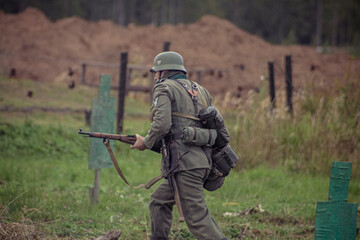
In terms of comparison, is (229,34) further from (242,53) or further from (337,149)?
(337,149)

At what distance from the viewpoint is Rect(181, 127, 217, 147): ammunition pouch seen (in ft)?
14.5

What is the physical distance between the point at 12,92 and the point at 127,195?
8488 millimetres

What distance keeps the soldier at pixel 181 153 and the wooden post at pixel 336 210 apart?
89 cm

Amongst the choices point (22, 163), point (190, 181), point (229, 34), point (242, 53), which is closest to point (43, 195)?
point (22, 163)

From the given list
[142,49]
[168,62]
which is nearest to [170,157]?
[168,62]

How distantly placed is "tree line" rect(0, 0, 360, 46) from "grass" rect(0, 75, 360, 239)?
47034 millimetres

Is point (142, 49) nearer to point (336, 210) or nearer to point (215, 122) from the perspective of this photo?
point (215, 122)

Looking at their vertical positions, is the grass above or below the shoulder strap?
below

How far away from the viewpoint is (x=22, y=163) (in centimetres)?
899

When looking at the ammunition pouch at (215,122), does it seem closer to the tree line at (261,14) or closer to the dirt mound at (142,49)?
the dirt mound at (142,49)

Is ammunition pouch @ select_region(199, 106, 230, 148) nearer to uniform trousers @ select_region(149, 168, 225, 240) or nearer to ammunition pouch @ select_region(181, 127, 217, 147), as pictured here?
ammunition pouch @ select_region(181, 127, 217, 147)

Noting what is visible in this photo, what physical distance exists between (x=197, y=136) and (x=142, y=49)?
2720cm

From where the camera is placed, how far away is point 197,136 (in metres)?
4.45

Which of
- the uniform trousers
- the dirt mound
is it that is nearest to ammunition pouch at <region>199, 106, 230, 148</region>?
the uniform trousers
